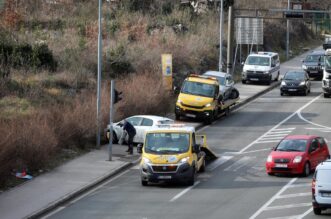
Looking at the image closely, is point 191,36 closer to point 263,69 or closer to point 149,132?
point 263,69

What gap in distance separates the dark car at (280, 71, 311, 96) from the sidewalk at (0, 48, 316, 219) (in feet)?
69.9

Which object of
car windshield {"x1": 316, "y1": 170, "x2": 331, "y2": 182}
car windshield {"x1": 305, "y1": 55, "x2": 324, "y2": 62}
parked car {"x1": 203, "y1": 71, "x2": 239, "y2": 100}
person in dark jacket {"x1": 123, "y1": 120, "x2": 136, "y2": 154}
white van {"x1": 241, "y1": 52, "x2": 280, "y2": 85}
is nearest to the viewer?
car windshield {"x1": 316, "y1": 170, "x2": 331, "y2": 182}

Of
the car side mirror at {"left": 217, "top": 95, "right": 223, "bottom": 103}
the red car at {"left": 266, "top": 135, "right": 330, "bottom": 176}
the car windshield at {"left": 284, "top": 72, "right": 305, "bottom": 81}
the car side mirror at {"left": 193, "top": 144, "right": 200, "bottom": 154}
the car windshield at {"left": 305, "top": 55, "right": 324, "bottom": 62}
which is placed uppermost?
the car windshield at {"left": 305, "top": 55, "right": 324, "bottom": 62}

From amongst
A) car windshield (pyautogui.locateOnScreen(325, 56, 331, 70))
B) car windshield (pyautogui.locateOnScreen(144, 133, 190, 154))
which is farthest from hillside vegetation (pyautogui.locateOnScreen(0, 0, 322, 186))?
car windshield (pyautogui.locateOnScreen(325, 56, 331, 70))

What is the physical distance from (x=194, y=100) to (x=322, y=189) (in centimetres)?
2043

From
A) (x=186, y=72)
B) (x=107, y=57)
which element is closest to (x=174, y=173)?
(x=107, y=57)

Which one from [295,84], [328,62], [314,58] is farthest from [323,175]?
[314,58]

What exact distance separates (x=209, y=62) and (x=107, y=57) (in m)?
14.3

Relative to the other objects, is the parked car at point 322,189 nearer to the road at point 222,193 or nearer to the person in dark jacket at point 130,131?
the road at point 222,193

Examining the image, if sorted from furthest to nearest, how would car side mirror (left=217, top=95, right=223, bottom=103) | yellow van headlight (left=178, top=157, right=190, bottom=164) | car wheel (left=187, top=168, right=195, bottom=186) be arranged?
1. car side mirror (left=217, top=95, right=223, bottom=103)
2. car wheel (left=187, top=168, right=195, bottom=186)
3. yellow van headlight (left=178, top=157, right=190, bottom=164)

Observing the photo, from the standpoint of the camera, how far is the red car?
30.1m

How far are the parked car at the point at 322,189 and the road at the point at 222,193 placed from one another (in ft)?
1.88

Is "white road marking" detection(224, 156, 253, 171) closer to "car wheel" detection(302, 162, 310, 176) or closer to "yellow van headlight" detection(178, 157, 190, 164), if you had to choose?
"car wheel" detection(302, 162, 310, 176)

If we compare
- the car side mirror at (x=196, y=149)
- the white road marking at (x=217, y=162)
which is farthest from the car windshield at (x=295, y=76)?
the car side mirror at (x=196, y=149)
